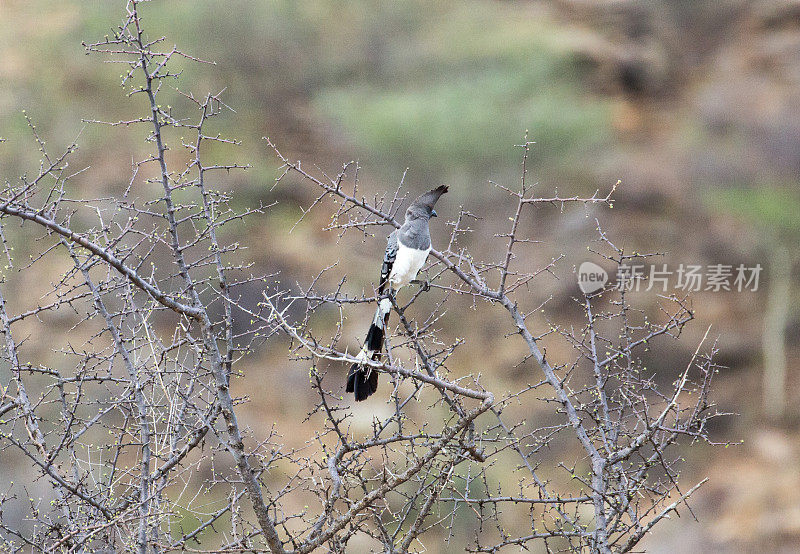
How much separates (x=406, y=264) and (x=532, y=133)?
7294 millimetres

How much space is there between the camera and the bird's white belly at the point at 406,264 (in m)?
3.52

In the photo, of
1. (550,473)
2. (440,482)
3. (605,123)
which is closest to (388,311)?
(440,482)

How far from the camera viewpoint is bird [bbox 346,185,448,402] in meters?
3.04

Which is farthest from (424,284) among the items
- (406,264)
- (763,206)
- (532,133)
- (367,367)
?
(763,206)

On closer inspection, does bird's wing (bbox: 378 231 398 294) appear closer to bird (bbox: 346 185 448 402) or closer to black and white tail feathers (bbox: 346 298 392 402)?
bird (bbox: 346 185 448 402)

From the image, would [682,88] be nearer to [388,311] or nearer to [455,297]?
[455,297]

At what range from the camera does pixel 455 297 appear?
10.5m

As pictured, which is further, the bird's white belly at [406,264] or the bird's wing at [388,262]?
the bird's wing at [388,262]

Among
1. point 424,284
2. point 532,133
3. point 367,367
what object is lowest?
point 367,367

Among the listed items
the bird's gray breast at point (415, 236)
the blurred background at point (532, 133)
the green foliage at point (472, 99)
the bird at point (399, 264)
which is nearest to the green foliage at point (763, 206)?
the blurred background at point (532, 133)

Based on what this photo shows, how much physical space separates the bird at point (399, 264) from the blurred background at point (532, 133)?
4.98 m

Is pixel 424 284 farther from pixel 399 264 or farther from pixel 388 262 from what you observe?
pixel 388 262

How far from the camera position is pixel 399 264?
3.57 meters

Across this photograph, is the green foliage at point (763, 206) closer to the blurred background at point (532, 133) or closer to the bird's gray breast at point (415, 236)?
the blurred background at point (532, 133)
